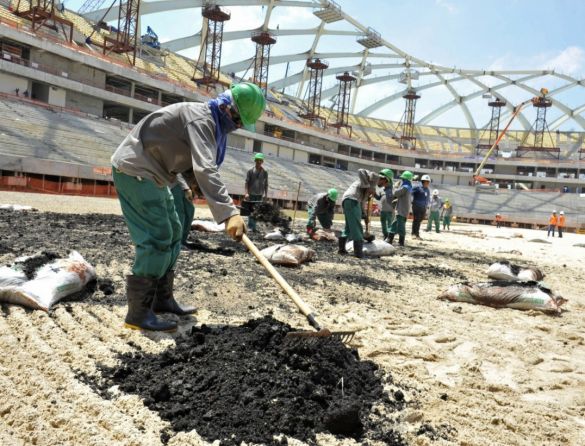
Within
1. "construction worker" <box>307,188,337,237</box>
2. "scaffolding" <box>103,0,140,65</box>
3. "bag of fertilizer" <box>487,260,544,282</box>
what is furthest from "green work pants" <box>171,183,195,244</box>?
"scaffolding" <box>103,0,140,65</box>

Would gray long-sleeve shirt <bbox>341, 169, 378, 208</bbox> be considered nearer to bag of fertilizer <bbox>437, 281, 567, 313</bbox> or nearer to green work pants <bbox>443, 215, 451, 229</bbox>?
bag of fertilizer <bbox>437, 281, 567, 313</bbox>

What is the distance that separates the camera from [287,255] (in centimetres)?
646

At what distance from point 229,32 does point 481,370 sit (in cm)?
4598

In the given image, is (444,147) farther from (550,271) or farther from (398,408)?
(398,408)

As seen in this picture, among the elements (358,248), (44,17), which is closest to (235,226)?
(358,248)

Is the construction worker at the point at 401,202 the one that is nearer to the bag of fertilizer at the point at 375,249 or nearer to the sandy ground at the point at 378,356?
the bag of fertilizer at the point at 375,249

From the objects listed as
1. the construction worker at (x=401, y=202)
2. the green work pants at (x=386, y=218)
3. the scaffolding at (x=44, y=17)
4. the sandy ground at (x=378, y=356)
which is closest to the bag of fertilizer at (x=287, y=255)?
the sandy ground at (x=378, y=356)

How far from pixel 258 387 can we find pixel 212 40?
44264 millimetres

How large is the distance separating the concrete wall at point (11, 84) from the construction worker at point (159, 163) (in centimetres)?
2937

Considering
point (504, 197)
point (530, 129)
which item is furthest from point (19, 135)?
point (530, 129)

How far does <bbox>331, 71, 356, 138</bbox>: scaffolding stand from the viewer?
54.4m

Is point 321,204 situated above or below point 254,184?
below

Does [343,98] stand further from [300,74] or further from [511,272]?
[511,272]

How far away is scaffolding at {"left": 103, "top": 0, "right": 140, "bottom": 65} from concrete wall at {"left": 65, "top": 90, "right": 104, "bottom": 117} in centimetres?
452
